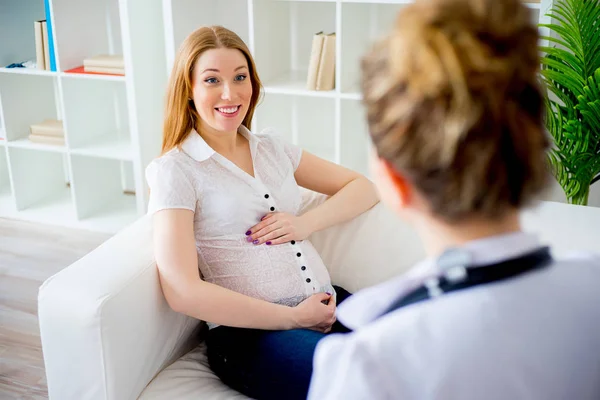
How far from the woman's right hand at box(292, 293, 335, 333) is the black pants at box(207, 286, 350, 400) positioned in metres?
0.03

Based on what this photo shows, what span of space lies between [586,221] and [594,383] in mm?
1061

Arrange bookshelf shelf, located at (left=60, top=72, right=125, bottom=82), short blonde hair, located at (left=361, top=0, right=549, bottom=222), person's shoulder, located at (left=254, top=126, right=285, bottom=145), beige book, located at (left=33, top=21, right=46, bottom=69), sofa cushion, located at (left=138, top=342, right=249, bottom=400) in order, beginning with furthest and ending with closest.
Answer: beige book, located at (left=33, top=21, right=46, bottom=69)
bookshelf shelf, located at (left=60, top=72, right=125, bottom=82)
person's shoulder, located at (left=254, top=126, right=285, bottom=145)
sofa cushion, located at (left=138, top=342, right=249, bottom=400)
short blonde hair, located at (left=361, top=0, right=549, bottom=222)

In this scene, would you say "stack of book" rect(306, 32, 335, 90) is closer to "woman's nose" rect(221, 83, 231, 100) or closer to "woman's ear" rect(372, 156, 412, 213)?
"woman's nose" rect(221, 83, 231, 100)

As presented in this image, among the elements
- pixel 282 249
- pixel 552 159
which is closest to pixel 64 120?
pixel 282 249

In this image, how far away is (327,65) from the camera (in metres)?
2.80

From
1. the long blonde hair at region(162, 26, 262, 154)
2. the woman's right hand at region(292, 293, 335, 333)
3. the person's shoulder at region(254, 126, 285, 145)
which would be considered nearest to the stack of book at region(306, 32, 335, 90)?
the person's shoulder at region(254, 126, 285, 145)

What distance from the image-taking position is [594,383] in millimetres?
756

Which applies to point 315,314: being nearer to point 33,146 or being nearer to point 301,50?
point 301,50

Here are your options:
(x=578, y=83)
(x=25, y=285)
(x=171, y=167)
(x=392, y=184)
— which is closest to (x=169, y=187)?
(x=171, y=167)

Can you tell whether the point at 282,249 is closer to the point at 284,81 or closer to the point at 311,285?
the point at 311,285

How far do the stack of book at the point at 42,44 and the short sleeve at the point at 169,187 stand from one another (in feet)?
5.82

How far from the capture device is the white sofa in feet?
4.63

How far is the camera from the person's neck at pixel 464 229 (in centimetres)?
72

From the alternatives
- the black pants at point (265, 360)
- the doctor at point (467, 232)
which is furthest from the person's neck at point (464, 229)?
the black pants at point (265, 360)
